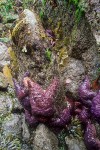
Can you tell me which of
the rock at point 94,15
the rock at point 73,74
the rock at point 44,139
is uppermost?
the rock at point 94,15

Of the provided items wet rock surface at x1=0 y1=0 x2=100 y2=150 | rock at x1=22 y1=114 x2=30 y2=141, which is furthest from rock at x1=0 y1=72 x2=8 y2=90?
rock at x1=22 y1=114 x2=30 y2=141

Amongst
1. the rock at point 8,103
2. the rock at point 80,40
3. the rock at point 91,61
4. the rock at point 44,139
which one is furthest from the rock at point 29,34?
the rock at point 44,139

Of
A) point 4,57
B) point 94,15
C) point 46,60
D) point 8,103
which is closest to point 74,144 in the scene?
point 46,60

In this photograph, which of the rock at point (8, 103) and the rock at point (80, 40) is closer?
the rock at point (80, 40)

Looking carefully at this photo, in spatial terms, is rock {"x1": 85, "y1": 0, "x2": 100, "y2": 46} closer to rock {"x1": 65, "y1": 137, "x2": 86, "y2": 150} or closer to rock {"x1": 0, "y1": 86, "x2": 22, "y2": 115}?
rock {"x1": 65, "y1": 137, "x2": 86, "y2": 150}

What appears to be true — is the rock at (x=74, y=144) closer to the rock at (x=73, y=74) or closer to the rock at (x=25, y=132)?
the rock at (x=25, y=132)

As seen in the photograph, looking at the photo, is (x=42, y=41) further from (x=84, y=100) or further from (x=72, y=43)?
(x=84, y=100)

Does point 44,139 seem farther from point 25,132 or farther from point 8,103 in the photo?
point 8,103
